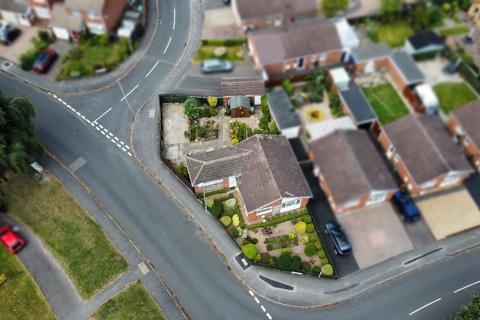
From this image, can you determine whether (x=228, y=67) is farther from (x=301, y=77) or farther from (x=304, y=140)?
(x=304, y=140)

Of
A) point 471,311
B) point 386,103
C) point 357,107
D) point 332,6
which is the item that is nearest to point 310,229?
point 471,311

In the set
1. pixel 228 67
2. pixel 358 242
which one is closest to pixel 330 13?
pixel 228 67

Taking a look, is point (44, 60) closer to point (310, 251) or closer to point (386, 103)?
point (310, 251)

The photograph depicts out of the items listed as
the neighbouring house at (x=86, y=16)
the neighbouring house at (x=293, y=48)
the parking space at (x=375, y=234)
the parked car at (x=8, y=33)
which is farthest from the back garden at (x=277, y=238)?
the parked car at (x=8, y=33)

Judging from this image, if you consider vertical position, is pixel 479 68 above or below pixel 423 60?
below

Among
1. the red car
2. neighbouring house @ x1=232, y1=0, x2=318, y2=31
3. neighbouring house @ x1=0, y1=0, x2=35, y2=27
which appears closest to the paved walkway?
the red car

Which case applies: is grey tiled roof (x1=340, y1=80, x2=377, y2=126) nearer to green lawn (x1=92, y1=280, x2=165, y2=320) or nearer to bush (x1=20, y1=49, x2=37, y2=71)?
green lawn (x1=92, y1=280, x2=165, y2=320)
